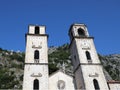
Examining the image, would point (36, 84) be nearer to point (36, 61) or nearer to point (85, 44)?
point (36, 61)

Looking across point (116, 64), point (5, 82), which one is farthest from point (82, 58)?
point (116, 64)

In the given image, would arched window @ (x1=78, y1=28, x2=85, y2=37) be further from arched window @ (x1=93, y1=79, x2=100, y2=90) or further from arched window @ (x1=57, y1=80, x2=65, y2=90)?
arched window @ (x1=57, y1=80, x2=65, y2=90)

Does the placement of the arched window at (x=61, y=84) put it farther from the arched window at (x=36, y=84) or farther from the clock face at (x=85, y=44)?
the clock face at (x=85, y=44)

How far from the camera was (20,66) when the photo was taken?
64.1 metres

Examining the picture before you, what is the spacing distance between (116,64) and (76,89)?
60781 millimetres

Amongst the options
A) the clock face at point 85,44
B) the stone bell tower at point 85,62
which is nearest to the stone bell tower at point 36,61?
the stone bell tower at point 85,62

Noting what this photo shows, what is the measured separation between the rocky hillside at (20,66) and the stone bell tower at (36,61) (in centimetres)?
2646

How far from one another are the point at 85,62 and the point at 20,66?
47.1 metres

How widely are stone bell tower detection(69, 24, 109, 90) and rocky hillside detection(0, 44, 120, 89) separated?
25.1m

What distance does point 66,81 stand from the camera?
66.9 ft

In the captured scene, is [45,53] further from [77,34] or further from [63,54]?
[63,54]

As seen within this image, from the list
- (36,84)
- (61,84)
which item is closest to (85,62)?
(61,84)

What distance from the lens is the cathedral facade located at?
18.9m

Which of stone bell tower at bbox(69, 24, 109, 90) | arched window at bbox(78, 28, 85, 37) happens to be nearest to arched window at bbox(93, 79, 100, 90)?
stone bell tower at bbox(69, 24, 109, 90)
